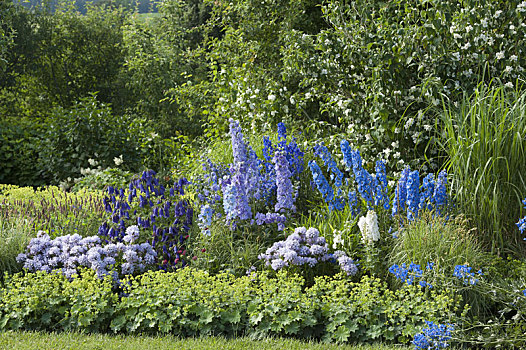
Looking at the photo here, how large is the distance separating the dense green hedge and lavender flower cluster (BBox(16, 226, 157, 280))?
0.72 feet

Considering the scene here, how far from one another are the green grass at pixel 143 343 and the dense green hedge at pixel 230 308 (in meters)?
0.10

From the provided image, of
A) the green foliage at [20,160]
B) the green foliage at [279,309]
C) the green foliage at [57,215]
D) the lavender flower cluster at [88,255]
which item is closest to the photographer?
the green foliage at [279,309]

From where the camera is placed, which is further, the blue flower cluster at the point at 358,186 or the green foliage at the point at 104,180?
the green foliage at the point at 104,180

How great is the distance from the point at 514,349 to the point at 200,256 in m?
2.52

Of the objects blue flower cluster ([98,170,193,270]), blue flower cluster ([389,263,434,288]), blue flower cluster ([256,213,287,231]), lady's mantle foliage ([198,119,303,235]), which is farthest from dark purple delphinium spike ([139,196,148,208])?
blue flower cluster ([389,263,434,288])

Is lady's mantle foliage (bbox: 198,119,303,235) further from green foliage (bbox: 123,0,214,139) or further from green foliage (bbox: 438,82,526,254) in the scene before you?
green foliage (bbox: 123,0,214,139)

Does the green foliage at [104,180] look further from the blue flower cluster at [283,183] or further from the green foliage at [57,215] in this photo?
the blue flower cluster at [283,183]

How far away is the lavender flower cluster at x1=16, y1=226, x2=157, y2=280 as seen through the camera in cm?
457

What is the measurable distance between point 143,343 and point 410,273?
6.30ft

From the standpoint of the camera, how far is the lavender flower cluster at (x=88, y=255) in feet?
15.0

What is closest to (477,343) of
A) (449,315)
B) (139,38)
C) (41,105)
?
(449,315)

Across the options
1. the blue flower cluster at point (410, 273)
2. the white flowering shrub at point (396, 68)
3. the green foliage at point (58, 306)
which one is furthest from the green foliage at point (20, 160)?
the blue flower cluster at point (410, 273)

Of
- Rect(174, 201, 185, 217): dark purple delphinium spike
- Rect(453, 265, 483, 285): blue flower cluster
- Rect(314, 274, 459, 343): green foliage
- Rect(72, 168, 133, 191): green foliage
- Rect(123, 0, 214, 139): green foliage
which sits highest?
Rect(123, 0, 214, 139): green foliage

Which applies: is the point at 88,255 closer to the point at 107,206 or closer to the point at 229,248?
the point at 107,206
